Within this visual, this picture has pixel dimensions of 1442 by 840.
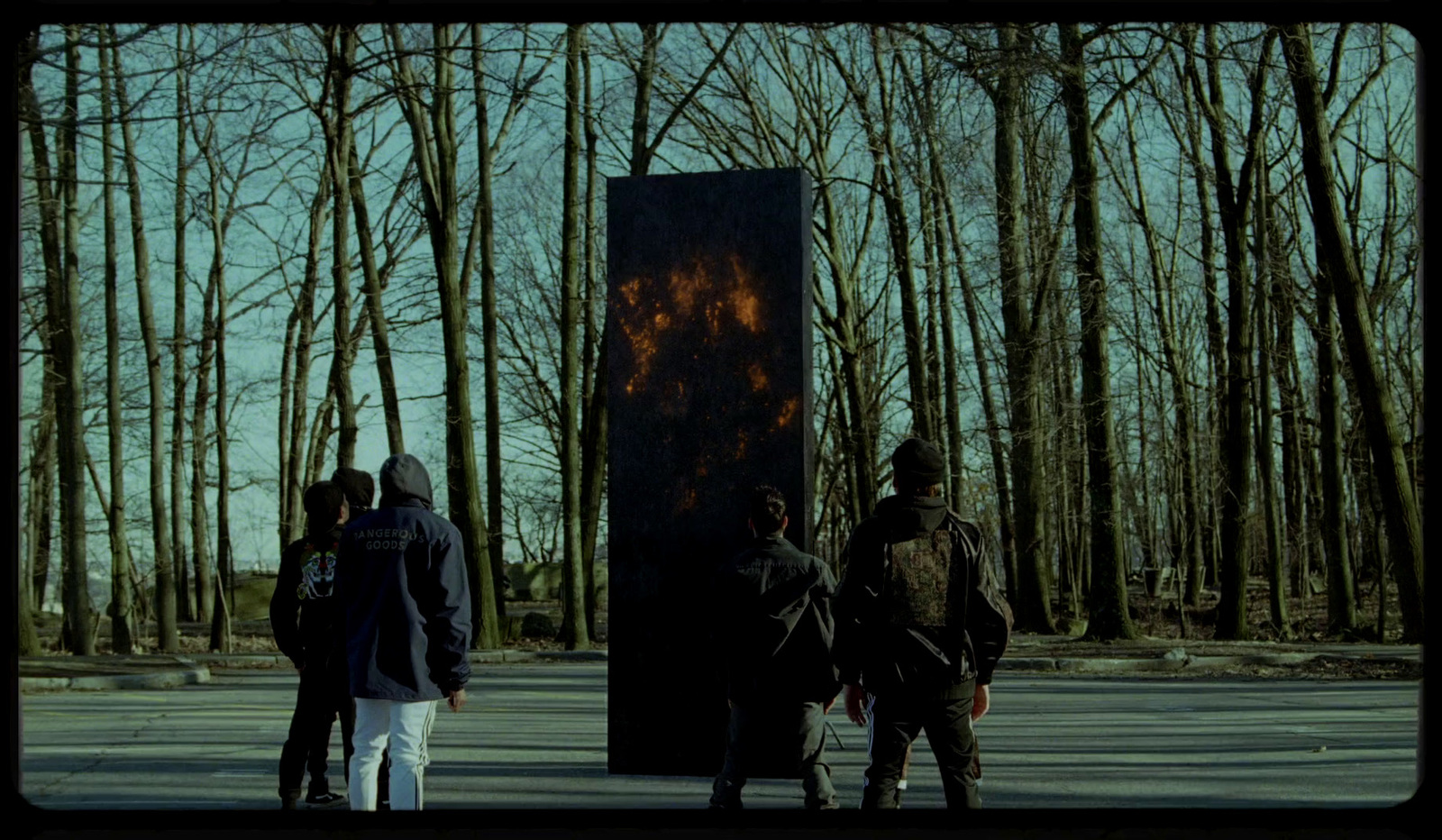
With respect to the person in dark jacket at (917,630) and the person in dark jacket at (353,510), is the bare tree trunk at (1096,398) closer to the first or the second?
the person in dark jacket at (353,510)

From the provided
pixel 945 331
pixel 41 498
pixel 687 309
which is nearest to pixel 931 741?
pixel 687 309

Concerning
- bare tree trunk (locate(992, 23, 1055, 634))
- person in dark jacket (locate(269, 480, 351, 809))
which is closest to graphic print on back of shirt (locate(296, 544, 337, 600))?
person in dark jacket (locate(269, 480, 351, 809))

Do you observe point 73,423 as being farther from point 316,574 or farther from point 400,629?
point 400,629

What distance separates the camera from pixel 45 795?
9000 millimetres

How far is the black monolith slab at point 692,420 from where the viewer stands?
28.3 ft

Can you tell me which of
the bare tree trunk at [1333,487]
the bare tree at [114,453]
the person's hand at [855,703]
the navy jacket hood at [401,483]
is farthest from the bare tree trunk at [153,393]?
the person's hand at [855,703]

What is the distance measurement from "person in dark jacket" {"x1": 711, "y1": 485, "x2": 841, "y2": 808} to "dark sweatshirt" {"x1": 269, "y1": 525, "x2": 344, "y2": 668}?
6.86 feet

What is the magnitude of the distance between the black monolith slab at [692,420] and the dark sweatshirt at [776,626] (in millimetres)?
1070

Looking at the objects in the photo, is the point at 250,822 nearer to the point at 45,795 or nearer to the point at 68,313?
the point at 45,795

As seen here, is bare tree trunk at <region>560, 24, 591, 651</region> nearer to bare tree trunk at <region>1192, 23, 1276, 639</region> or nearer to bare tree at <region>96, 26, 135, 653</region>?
bare tree at <region>96, 26, 135, 653</region>

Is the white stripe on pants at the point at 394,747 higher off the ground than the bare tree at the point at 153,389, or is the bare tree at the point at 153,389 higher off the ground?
the bare tree at the point at 153,389

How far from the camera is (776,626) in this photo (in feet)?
24.4

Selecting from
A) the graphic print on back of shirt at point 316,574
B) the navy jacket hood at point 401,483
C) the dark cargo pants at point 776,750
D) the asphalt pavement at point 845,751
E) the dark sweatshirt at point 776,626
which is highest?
the navy jacket hood at point 401,483

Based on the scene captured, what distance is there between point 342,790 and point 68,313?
17.7 metres
